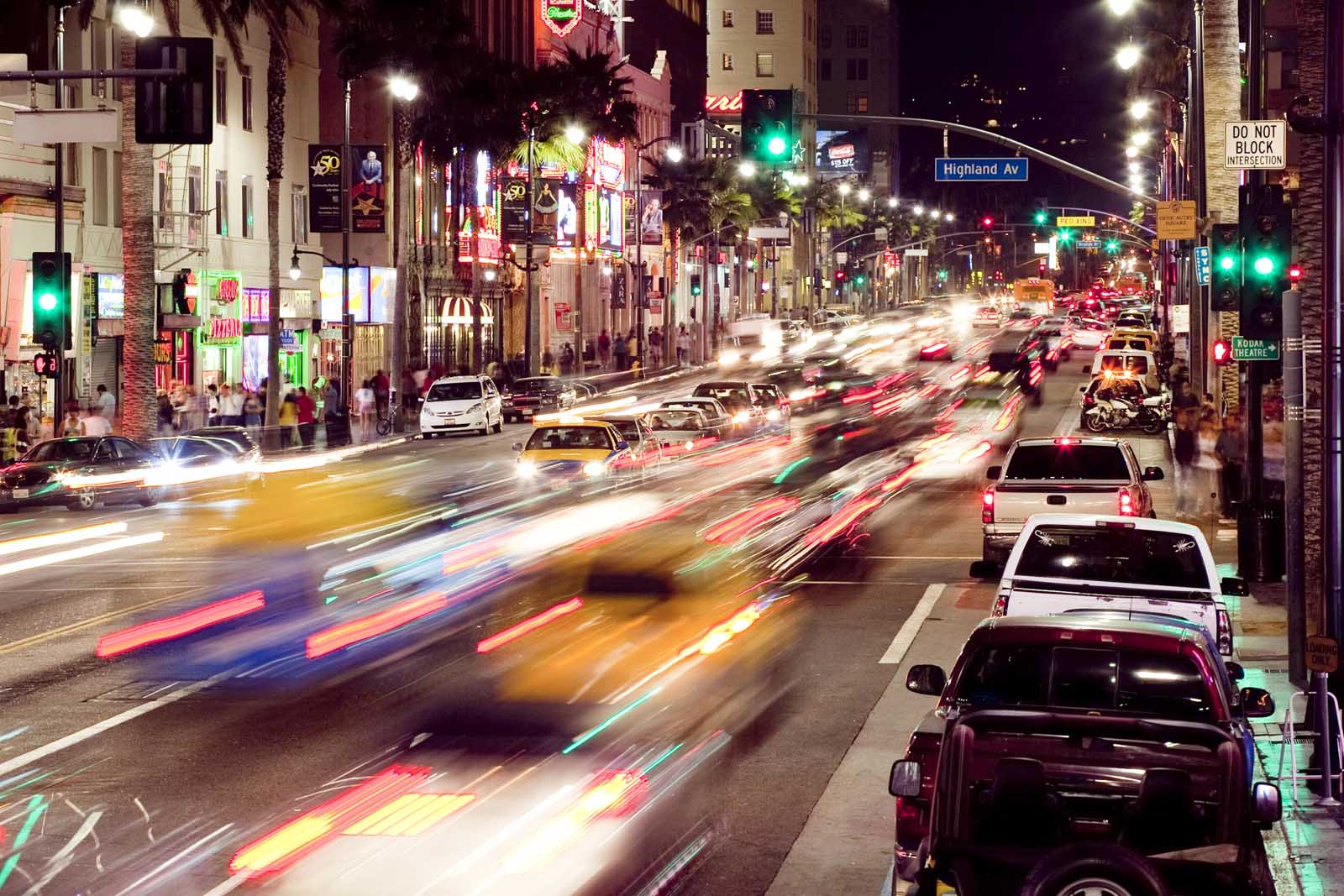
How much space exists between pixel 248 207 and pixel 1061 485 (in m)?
41.6

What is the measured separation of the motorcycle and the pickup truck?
24567 millimetres

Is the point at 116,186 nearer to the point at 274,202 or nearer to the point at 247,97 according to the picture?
the point at 274,202

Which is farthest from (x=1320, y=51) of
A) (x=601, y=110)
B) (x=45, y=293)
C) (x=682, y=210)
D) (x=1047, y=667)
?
(x=682, y=210)

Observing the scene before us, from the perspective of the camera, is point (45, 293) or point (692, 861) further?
point (45, 293)

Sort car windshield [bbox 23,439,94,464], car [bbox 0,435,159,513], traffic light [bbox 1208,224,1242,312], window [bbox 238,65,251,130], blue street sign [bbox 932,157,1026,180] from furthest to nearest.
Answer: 1. window [bbox 238,65,251,130]
2. blue street sign [bbox 932,157,1026,180]
3. car windshield [bbox 23,439,94,464]
4. car [bbox 0,435,159,513]
5. traffic light [bbox 1208,224,1242,312]

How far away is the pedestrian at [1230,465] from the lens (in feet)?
95.2

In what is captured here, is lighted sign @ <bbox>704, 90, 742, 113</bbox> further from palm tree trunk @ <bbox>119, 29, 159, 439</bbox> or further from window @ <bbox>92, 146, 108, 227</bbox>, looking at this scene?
palm tree trunk @ <bbox>119, 29, 159, 439</bbox>

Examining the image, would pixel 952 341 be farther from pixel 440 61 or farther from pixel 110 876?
pixel 110 876

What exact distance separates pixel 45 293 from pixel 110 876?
89.7 ft

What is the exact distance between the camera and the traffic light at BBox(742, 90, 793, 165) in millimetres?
29438

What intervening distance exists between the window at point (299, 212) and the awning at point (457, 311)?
18.1 meters

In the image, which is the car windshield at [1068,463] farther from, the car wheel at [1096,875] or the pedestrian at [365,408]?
the pedestrian at [365,408]

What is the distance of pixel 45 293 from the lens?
3569 cm

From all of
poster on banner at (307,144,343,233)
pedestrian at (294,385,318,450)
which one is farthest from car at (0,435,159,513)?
poster on banner at (307,144,343,233)
